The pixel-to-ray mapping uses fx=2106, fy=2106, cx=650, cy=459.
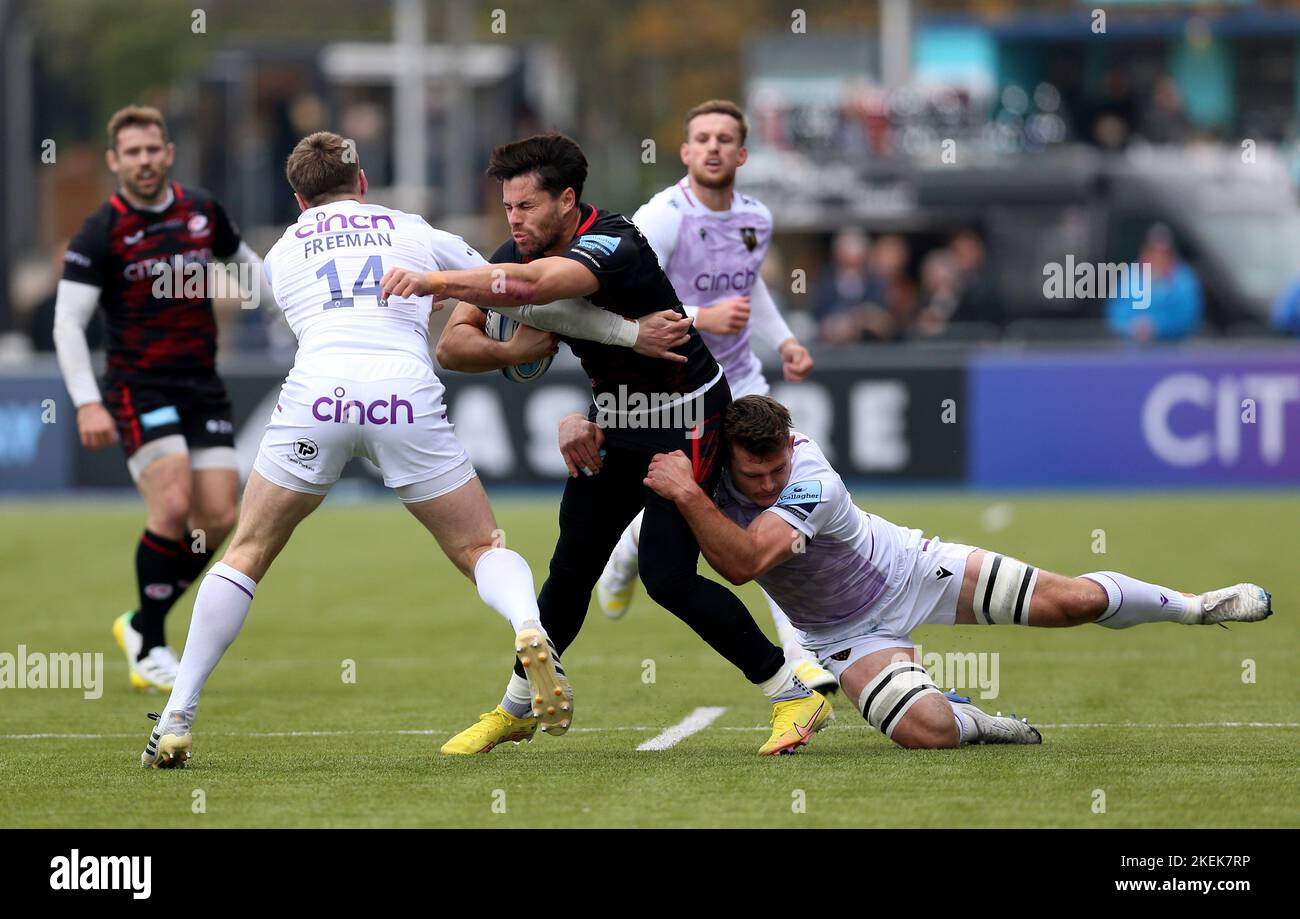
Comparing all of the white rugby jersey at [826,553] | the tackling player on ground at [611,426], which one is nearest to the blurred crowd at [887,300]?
the white rugby jersey at [826,553]

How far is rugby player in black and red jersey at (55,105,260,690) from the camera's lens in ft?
32.6

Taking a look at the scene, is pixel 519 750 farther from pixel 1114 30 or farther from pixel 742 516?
pixel 1114 30

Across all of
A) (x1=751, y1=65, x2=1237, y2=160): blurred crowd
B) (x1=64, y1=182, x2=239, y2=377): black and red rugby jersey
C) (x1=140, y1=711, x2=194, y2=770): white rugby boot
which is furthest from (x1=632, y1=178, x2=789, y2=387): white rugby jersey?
(x1=751, y1=65, x2=1237, y2=160): blurred crowd

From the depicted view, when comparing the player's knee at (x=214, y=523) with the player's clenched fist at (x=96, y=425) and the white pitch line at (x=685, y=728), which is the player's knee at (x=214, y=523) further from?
the white pitch line at (x=685, y=728)

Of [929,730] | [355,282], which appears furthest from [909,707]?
[355,282]

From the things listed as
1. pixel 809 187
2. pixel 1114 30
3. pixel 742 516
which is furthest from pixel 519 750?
pixel 1114 30

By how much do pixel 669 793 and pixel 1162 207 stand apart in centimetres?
2145

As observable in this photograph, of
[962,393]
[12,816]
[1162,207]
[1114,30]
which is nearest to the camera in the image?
[12,816]

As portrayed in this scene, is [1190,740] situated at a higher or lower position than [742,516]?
lower

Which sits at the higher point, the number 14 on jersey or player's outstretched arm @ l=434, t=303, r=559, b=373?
the number 14 on jersey

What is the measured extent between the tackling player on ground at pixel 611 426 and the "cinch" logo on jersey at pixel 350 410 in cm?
32

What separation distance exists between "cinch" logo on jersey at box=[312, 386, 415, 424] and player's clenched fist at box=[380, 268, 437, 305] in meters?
0.48

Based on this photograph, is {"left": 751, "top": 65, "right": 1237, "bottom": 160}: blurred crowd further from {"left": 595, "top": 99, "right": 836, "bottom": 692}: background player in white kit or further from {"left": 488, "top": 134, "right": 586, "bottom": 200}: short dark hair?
{"left": 488, "top": 134, "right": 586, "bottom": 200}: short dark hair
